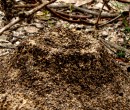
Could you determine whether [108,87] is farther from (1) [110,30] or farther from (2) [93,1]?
(2) [93,1]

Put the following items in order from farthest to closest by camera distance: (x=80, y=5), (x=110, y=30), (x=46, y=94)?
(x=80, y=5) < (x=110, y=30) < (x=46, y=94)

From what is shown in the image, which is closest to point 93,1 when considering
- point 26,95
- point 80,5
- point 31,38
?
point 80,5

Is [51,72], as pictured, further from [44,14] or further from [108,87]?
[44,14]

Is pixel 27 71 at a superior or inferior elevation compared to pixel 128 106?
superior

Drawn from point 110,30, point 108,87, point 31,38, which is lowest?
point 110,30

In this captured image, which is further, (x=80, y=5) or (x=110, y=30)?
(x=80, y=5)

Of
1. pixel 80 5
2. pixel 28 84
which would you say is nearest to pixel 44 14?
pixel 80 5

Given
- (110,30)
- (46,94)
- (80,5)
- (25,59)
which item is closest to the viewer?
(46,94)
